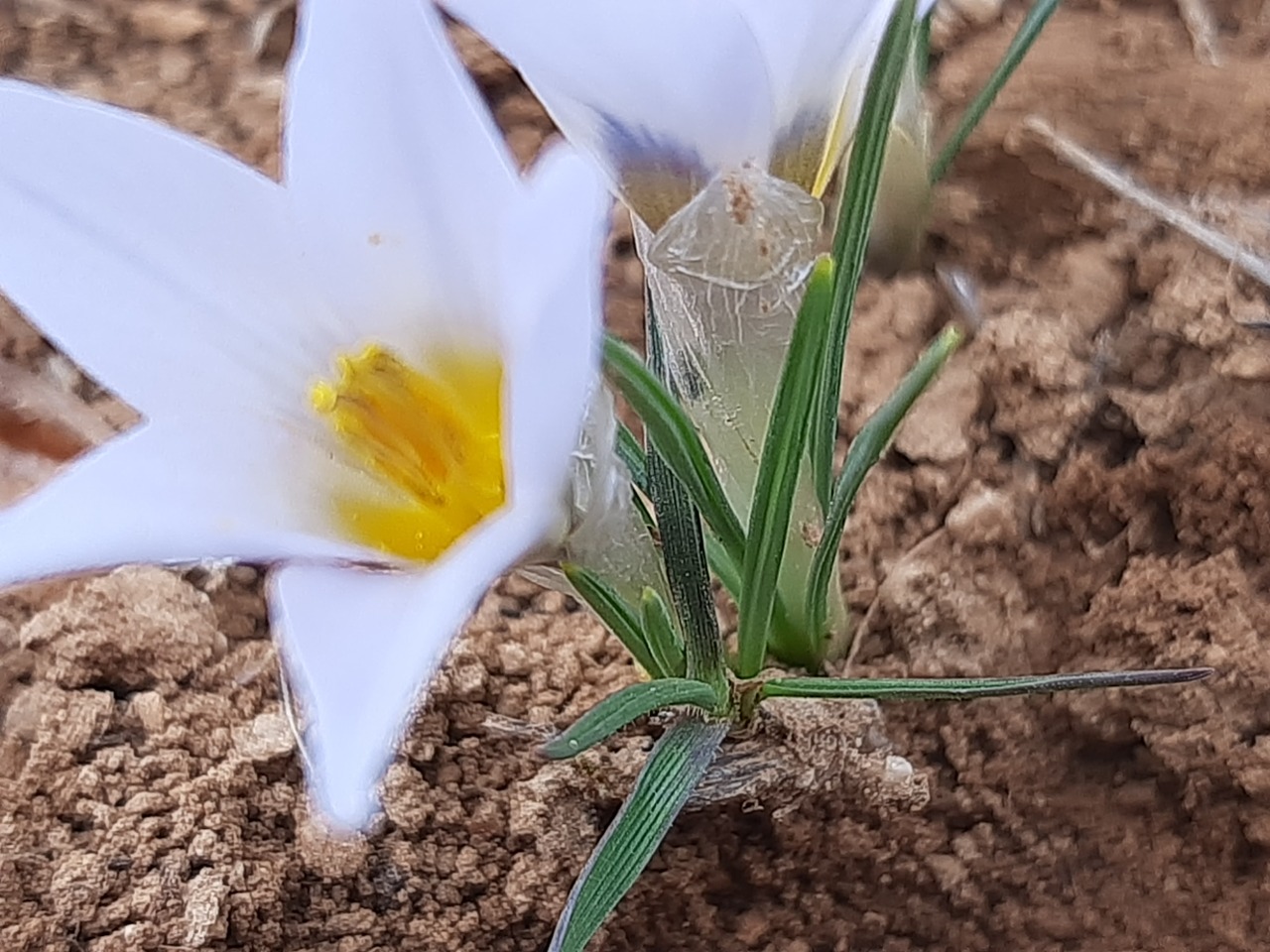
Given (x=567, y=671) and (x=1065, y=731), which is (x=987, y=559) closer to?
(x=1065, y=731)

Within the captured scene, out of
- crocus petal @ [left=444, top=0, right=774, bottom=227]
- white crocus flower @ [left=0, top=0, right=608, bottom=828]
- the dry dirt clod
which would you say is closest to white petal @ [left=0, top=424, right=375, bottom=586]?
white crocus flower @ [left=0, top=0, right=608, bottom=828]

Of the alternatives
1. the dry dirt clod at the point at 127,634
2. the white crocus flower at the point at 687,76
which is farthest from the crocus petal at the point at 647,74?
the dry dirt clod at the point at 127,634

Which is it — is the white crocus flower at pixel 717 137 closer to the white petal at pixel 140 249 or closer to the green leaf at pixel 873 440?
the green leaf at pixel 873 440

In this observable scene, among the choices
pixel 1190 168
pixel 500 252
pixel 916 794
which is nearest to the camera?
pixel 500 252

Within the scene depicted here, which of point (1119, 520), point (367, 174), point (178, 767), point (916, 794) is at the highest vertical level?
point (367, 174)

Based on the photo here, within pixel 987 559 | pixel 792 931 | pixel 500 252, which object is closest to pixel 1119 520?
pixel 987 559

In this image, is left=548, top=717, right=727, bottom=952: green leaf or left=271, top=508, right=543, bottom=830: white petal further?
left=548, top=717, right=727, bottom=952: green leaf

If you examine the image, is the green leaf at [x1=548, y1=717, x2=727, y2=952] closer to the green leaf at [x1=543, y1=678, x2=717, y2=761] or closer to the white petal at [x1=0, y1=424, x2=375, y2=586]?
the green leaf at [x1=543, y1=678, x2=717, y2=761]

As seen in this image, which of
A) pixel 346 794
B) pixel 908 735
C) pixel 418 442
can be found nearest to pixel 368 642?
pixel 346 794
